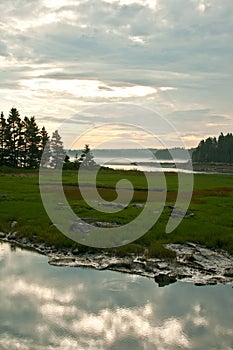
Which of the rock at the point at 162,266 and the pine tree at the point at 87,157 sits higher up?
the pine tree at the point at 87,157

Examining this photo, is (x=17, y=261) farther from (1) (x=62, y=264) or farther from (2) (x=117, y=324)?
(2) (x=117, y=324)

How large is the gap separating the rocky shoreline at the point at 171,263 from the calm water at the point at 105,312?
80 cm

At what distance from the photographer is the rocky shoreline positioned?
25.1 metres

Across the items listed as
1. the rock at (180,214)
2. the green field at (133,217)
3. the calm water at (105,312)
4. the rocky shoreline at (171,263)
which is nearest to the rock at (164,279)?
the rocky shoreline at (171,263)

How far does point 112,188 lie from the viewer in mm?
62188

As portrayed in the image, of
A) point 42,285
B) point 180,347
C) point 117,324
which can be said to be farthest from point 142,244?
point 180,347

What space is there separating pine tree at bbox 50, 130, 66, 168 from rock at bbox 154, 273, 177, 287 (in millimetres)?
96290

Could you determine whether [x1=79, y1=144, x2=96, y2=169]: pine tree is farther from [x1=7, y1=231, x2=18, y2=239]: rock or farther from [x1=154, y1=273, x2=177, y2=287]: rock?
[x1=154, y1=273, x2=177, y2=287]: rock

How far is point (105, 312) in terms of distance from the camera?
2069cm

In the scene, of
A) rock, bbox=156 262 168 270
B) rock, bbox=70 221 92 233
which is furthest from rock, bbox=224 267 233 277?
rock, bbox=70 221 92 233

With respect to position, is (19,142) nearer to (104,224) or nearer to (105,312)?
(104,224)

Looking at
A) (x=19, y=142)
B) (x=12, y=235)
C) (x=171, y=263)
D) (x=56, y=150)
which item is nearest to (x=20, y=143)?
(x=19, y=142)

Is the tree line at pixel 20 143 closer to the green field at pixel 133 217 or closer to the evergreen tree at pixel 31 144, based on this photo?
the evergreen tree at pixel 31 144

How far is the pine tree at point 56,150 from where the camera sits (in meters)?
120
